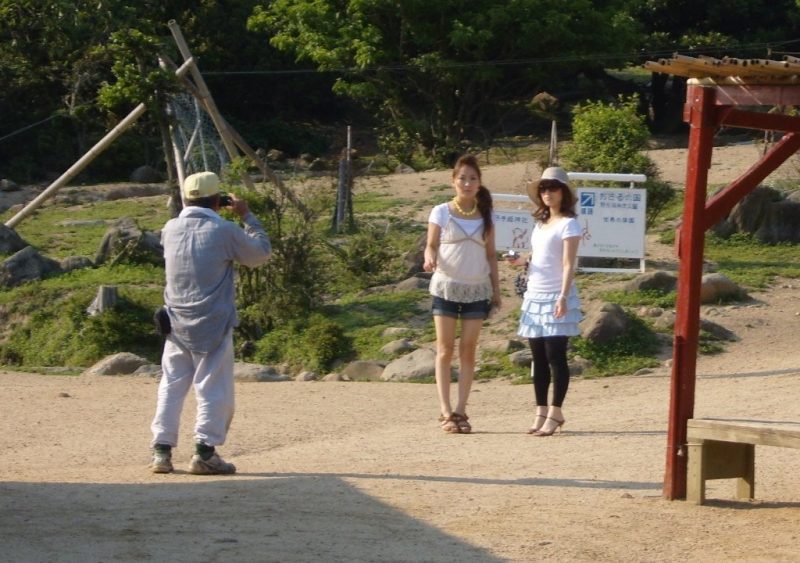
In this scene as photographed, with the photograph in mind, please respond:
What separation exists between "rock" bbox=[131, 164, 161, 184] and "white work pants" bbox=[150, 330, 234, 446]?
23060mm

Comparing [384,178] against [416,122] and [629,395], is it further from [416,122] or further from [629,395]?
[629,395]

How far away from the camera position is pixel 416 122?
107 ft

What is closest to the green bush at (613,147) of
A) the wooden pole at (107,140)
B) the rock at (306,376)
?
the wooden pole at (107,140)

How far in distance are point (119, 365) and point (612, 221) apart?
18.6ft

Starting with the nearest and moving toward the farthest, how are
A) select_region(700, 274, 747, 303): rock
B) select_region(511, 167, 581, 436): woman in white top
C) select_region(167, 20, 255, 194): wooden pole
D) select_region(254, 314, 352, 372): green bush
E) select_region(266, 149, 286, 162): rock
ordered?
select_region(511, 167, 581, 436): woman in white top → select_region(254, 314, 352, 372): green bush → select_region(700, 274, 747, 303): rock → select_region(167, 20, 255, 194): wooden pole → select_region(266, 149, 286, 162): rock

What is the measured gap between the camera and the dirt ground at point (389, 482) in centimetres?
599

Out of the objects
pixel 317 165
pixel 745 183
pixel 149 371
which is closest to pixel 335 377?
pixel 149 371

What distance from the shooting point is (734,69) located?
21.0 ft

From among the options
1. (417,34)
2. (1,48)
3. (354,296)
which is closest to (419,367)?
(354,296)

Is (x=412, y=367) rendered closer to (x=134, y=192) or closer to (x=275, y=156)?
(x=134, y=192)

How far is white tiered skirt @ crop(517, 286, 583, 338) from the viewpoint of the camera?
8781 millimetres

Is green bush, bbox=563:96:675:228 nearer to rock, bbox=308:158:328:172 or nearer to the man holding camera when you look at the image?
the man holding camera

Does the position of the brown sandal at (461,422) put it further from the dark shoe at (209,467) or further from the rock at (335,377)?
the rock at (335,377)

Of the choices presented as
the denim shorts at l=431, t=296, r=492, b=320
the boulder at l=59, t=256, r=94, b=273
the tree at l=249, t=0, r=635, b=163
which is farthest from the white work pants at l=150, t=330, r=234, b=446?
the tree at l=249, t=0, r=635, b=163
